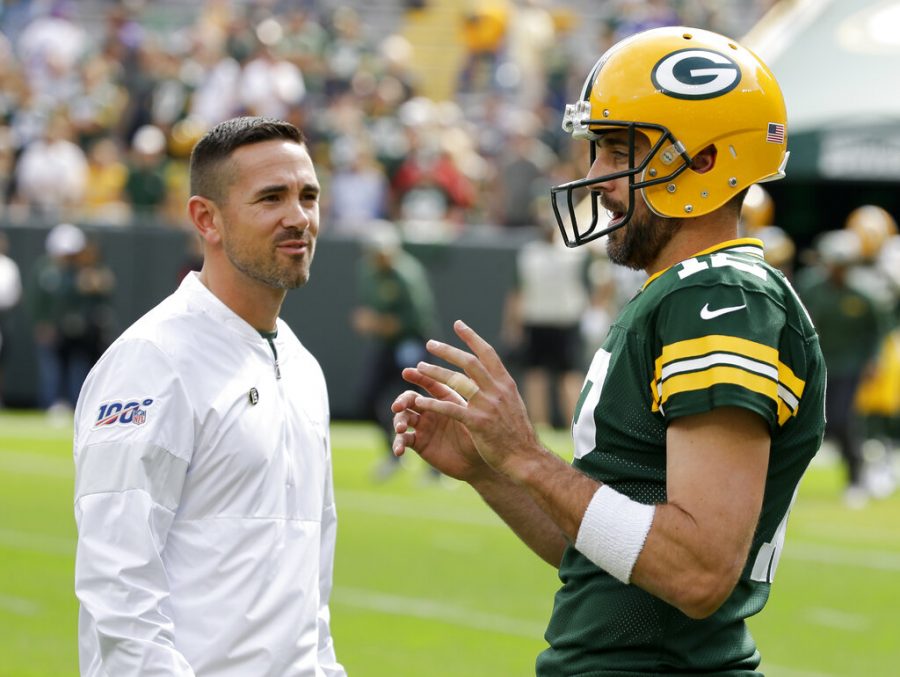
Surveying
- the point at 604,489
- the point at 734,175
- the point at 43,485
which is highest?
the point at 734,175

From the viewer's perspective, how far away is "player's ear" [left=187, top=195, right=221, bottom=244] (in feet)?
13.2

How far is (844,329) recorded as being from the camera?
14422 millimetres

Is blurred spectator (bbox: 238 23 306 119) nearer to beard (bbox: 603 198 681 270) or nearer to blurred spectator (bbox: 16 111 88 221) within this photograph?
blurred spectator (bbox: 16 111 88 221)

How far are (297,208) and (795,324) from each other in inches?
57.3

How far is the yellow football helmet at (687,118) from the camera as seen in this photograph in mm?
3170

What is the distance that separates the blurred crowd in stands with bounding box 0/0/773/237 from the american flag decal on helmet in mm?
15310

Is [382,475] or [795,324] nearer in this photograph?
[795,324]

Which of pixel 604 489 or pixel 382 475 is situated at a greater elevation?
pixel 604 489

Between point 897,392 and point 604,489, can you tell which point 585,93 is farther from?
point 897,392

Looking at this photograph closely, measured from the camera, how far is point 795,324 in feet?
9.89

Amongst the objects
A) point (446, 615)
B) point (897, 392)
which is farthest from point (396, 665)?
point (897, 392)

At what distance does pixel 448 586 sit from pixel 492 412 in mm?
7049

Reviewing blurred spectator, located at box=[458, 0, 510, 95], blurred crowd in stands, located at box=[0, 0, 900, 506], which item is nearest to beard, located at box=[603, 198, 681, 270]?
blurred crowd in stands, located at box=[0, 0, 900, 506]

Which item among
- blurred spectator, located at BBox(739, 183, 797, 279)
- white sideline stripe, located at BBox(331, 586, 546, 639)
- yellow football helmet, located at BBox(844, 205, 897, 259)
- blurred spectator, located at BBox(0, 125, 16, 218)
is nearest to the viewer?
white sideline stripe, located at BBox(331, 586, 546, 639)
